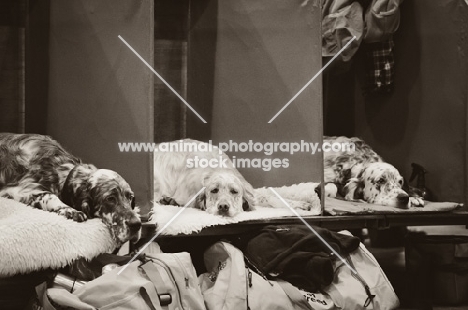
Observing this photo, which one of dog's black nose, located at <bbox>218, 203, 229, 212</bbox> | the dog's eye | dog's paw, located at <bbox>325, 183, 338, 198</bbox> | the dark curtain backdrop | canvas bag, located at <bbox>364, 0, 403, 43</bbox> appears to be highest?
canvas bag, located at <bbox>364, 0, 403, 43</bbox>

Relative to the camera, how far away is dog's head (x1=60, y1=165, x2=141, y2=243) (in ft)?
10.8

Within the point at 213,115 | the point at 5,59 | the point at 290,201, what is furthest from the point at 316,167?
the point at 5,59

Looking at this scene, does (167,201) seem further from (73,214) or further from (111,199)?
(73,214)

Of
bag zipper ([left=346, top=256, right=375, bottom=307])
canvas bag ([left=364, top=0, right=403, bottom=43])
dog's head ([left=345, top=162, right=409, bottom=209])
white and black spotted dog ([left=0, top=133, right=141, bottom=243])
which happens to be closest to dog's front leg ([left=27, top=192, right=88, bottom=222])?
white and black spotted dog ([left=0, top=133, right=141, bottom=243])

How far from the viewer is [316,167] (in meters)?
4.16

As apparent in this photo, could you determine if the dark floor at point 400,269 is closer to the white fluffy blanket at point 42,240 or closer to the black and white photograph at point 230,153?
the black and white photograph at point 230,153

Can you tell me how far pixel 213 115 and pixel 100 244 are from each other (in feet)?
5.22

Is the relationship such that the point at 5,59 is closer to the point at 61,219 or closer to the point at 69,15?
the point at 69,15

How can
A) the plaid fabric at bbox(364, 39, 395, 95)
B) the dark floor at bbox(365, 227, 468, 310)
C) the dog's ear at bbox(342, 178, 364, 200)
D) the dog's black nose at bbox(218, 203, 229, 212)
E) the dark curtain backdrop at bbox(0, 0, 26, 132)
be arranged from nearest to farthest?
the dog's black nose at bbox(218, 203, 229, 212), the dark floor at bbox(365, 227, 468, 310), the dark curtain backdrop at bbox(0, 0, 26, 132), the dog's ear at bbox(342, 178, 364, 200), the plaid fabric at bbox(364, 39, 395, 95)

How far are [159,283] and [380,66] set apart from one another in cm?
262

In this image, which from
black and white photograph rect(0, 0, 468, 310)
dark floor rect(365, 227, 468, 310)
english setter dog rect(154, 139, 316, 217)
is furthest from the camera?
dark floor rect(365, 227, 468, 310)

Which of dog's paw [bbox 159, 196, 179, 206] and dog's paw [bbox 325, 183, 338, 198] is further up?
dog's paw [bbox 325, 183, 338, 198]

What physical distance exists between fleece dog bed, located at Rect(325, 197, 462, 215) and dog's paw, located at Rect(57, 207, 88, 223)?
149cm

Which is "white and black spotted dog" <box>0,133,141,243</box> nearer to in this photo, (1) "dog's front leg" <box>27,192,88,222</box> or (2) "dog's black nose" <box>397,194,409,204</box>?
(1) "dog's front leg" <box>27,192,88,222</box>
